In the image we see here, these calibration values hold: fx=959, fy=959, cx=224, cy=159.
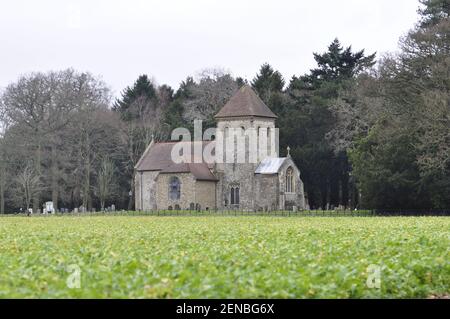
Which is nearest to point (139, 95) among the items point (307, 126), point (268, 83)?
point (268, 83)

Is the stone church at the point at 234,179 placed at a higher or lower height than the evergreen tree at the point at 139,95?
lower

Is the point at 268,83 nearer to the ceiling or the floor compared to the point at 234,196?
nearer to the ceiling

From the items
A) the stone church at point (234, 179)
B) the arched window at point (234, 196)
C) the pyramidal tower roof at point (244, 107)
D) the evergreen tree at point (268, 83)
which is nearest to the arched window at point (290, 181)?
the stone church at point (234, 179)

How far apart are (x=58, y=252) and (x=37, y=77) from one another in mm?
66926

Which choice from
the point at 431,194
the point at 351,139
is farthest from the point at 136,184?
the point at 431,194

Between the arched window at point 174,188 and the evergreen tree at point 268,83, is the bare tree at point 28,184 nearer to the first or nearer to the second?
the arched window at point 174,188

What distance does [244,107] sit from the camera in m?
82.9

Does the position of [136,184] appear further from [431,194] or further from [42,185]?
[431,194]

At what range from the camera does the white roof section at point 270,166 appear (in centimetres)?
8156

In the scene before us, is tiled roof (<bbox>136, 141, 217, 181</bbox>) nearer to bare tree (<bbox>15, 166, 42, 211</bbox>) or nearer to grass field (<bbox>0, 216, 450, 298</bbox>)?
bare tree (<bbox>15, 166, 42, 211</bbox>)

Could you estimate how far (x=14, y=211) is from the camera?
89688mm

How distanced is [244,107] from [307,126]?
10.5 meters

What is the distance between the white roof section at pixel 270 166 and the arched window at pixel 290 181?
39.3 inches

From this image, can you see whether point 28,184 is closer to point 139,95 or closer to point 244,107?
point 244,107
